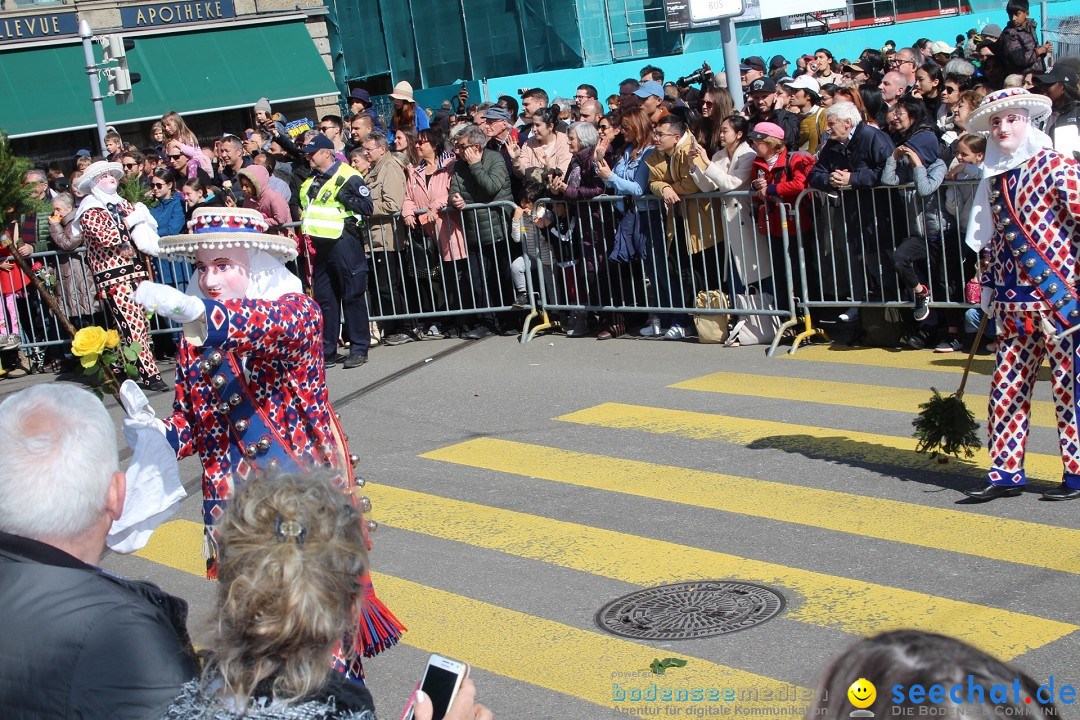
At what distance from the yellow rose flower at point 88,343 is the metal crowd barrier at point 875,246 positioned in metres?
6.89

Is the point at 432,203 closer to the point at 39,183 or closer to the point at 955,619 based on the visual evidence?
the point at 39,183

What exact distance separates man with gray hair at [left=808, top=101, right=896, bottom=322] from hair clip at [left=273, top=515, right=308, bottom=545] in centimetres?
839

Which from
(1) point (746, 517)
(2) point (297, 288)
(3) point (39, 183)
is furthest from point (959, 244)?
(3) point (39, 183)

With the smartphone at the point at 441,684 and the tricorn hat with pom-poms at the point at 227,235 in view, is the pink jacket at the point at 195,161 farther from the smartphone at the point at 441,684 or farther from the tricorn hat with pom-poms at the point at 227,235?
the smartphone at the point at 441,684

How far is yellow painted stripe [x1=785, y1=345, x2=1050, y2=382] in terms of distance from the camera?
31.2 ft

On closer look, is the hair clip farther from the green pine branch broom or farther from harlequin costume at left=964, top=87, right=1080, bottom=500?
the green pine branch broom

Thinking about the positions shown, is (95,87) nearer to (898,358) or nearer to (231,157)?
(231,157)

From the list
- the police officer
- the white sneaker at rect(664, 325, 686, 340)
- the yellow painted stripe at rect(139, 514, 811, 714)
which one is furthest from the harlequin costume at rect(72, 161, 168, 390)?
the yellow painted stripe at rect(139, 514, 811, 714)

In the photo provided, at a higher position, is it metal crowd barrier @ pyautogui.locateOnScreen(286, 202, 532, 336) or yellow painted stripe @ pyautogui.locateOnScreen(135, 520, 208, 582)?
metal crowd barrier @ pyautogui.locateOnScreen(286, 202, 532, 336)

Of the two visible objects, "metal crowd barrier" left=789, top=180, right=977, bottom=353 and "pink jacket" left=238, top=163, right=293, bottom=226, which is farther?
"pink jacket" left=238, top=163, right=293, bottom=226

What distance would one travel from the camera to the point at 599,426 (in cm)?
900

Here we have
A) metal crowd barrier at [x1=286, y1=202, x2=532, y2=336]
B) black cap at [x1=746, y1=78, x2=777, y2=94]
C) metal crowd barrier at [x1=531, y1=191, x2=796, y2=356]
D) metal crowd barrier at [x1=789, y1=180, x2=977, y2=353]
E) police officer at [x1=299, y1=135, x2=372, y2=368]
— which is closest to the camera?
metal crowd barrier at [x1=789, y1=180, x2=977, y2=353]

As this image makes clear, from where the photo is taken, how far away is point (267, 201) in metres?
12.9

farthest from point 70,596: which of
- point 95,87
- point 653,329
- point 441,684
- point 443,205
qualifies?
point 95,87
